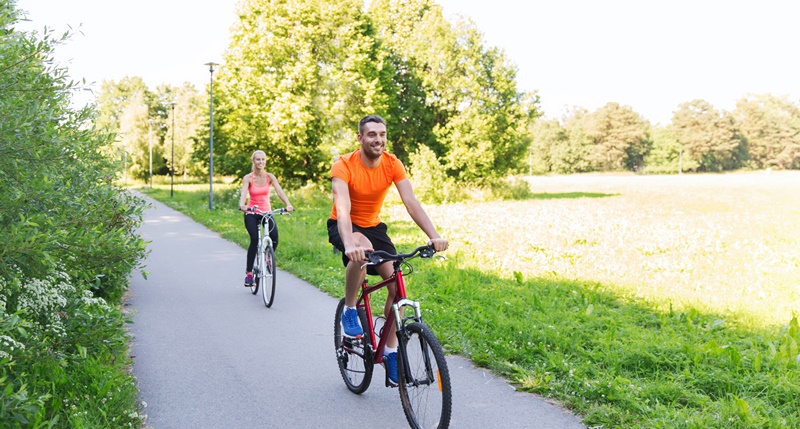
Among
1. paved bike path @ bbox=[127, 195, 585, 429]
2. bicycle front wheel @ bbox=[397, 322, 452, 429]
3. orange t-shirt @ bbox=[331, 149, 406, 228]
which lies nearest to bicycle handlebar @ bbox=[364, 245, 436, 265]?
bicycle front wheel @ bbox=[397, 322, 452, 429]

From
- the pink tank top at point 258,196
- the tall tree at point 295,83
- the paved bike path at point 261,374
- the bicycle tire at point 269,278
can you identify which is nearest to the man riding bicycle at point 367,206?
the paved bike path at point 261,374

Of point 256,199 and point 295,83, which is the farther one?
point 295,83

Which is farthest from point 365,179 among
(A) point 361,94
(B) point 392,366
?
(A) point 361,94

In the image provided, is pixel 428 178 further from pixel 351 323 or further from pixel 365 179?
pixel 365 179

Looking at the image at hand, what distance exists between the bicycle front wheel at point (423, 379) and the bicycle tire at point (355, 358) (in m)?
0.53

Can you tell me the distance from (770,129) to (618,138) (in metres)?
21.5

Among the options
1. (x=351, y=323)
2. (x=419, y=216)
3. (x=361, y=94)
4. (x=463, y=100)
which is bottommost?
(x=351, y=323)

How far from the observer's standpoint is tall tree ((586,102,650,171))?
106688mm

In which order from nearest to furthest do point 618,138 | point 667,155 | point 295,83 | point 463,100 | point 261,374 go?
point 261,374 < point 295,83 < point 463,100 < point 667,155 < point 618,138

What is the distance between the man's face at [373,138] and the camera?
4.14 m

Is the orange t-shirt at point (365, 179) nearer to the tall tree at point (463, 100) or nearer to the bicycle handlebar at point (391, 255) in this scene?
the bicycle handlebar at point (391, 255)

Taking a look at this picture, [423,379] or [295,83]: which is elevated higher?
[295,83]

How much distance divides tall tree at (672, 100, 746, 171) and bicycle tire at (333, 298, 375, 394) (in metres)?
105

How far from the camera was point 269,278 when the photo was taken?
8.05 meters
